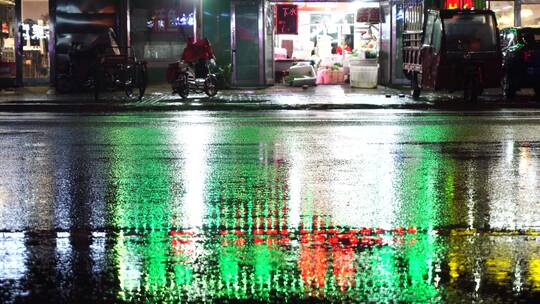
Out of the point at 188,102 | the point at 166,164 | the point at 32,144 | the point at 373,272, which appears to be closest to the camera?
the point at 373,272

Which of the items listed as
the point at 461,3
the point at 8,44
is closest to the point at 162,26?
the point at 8,44

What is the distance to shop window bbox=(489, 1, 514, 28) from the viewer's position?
32.4m

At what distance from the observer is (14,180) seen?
10.6m

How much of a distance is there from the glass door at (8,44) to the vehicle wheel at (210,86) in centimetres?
805

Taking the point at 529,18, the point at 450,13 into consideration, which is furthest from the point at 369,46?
the point at 450,13

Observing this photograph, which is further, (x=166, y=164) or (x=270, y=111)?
(x=270, y=111)

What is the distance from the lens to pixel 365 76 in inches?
1259

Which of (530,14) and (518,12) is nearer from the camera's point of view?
(518,12)

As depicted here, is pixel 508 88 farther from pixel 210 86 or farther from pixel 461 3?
pixel 210 86

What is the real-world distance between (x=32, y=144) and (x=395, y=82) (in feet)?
65.0

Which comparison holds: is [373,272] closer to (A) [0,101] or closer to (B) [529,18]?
(A) [0,101]

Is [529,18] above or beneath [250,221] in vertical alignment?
above

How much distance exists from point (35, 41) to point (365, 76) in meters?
11.2

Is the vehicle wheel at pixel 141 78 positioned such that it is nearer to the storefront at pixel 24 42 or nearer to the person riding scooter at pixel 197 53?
the person riding scooter at pixel 197 53
